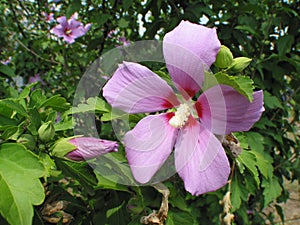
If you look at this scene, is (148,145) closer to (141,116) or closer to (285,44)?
(141,116)

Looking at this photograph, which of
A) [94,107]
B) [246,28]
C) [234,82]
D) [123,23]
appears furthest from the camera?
[123,23]

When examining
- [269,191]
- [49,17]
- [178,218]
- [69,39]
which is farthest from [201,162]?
[49,17]

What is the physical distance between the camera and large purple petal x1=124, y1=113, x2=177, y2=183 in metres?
0.68

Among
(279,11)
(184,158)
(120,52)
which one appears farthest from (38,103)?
(279,11)

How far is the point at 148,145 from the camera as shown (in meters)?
0.70

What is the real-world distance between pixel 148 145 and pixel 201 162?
10cm

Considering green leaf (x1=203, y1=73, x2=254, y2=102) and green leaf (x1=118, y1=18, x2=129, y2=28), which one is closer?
green leaf (x1=203, y1=73, x2=254, y2=102)

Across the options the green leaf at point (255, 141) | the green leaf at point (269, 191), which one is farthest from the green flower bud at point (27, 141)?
the green leaf at point (269, 191)

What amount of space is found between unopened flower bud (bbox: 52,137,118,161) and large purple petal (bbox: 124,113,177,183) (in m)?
0.06

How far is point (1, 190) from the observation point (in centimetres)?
60

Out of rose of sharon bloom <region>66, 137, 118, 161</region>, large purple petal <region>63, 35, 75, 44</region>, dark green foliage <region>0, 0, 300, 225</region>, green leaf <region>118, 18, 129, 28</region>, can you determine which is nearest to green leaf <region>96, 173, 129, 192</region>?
dark green foliage <region>0, 0, 300, 225</region>

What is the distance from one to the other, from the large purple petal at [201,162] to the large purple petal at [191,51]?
10cm

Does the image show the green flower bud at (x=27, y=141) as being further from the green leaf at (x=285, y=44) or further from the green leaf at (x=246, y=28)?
the green leaf at (x=285, y=44)

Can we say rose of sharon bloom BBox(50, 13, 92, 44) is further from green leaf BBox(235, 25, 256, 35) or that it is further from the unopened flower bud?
the unopened flower bud
